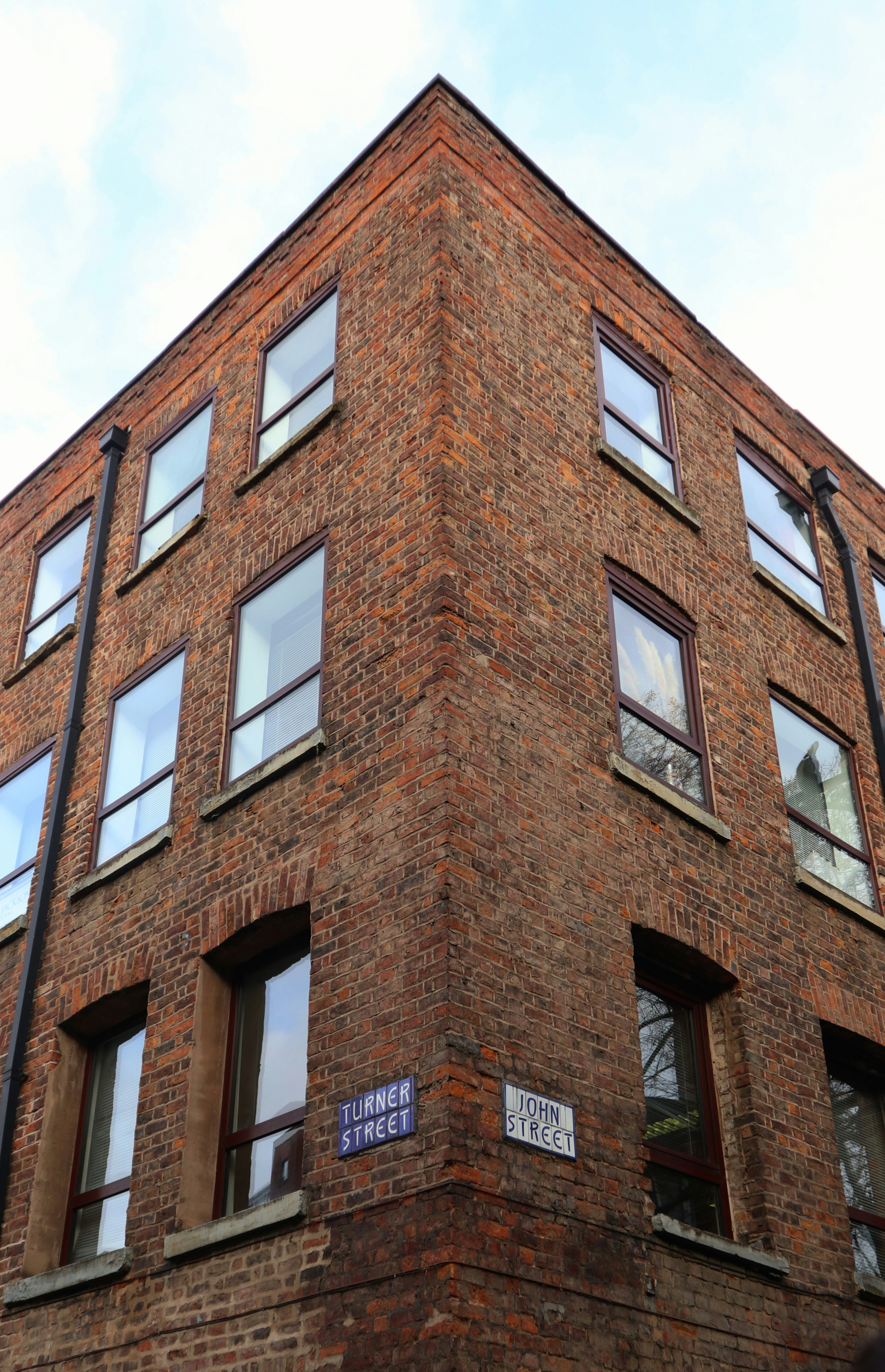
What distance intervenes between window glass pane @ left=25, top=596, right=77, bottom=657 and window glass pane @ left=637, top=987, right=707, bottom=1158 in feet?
24.6

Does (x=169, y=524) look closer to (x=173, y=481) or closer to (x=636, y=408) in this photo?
(x=173, y=481)

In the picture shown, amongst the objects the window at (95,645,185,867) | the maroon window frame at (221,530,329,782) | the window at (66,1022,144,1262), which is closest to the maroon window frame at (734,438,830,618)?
the maroon window frame at (221,530,329,782)

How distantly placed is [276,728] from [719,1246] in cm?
475

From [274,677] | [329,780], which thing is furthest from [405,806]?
[274,677]

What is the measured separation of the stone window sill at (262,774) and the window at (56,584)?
4.77 m

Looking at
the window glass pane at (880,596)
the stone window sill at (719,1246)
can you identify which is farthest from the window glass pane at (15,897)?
the window glass pane at (880,596)

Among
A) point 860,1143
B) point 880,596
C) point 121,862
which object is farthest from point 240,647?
point 880,596

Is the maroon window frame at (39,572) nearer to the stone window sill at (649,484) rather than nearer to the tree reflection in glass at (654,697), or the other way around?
the stone window sill at (649,484)

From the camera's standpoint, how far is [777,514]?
13.9m

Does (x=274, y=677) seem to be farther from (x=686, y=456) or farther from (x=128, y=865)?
(x=686, y=456)

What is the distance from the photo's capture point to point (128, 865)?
34.5ft

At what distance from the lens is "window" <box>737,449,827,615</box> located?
13.3 m

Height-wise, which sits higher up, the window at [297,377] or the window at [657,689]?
the window at [297,377]

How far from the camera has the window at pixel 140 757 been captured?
10961 mm
